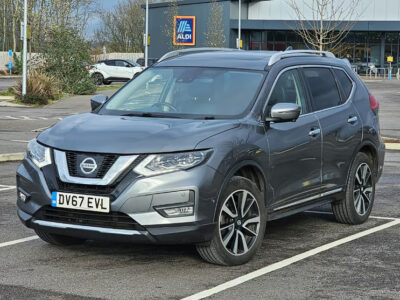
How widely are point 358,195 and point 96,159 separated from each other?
11.2 ft

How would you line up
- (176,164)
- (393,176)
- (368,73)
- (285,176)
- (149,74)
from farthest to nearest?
1. (368,73)
2. (393,176)
3. (149,74)
4. (285,176)
5. (176,164)

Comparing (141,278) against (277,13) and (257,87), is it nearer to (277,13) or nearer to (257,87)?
(257,87)

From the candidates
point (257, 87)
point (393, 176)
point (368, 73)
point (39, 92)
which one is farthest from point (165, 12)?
point (257, 87)

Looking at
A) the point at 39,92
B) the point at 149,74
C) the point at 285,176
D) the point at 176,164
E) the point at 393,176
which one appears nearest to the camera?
the point at 176,164

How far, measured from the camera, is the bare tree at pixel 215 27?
69556 millimetres

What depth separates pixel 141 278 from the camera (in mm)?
6191

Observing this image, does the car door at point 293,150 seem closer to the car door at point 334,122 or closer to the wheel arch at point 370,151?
the car door at point 334,122

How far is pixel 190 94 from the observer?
24.1 feet

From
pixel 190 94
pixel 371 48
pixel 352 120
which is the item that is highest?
pixel 371 48

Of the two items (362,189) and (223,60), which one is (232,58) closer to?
(223,60)

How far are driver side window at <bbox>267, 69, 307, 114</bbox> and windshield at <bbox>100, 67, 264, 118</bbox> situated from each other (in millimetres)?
196

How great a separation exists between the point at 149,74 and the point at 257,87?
1195 mm

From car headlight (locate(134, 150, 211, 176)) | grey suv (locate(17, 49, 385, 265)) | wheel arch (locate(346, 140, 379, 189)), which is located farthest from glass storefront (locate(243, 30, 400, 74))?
car headlight (locate(134, 150, 211, 176))

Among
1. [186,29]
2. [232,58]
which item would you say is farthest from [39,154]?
[186,29]
